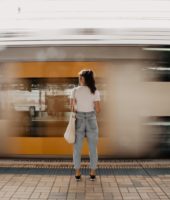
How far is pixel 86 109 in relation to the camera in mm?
6281

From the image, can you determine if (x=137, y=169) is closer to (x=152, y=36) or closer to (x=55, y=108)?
(x=55, y=108)

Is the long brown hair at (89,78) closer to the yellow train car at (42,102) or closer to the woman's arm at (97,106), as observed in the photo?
the woman's arm at (97,106)

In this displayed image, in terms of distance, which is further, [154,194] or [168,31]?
[168,31]

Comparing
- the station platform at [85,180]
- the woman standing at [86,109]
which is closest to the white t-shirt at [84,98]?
the woman standing at [86,109]

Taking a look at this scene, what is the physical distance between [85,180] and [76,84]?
6.25 ft

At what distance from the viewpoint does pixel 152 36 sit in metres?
7.41

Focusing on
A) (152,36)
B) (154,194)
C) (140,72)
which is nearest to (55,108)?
(140,72)

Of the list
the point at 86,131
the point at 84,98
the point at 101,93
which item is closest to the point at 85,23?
the point at 101,93

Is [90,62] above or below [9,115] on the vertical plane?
above

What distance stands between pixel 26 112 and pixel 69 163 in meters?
1.19

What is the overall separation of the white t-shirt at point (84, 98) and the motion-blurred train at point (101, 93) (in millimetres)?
1236

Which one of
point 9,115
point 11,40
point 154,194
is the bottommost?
point 154,194

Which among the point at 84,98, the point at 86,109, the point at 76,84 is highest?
the point at 76,84

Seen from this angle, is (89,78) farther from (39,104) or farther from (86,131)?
(39,104)
